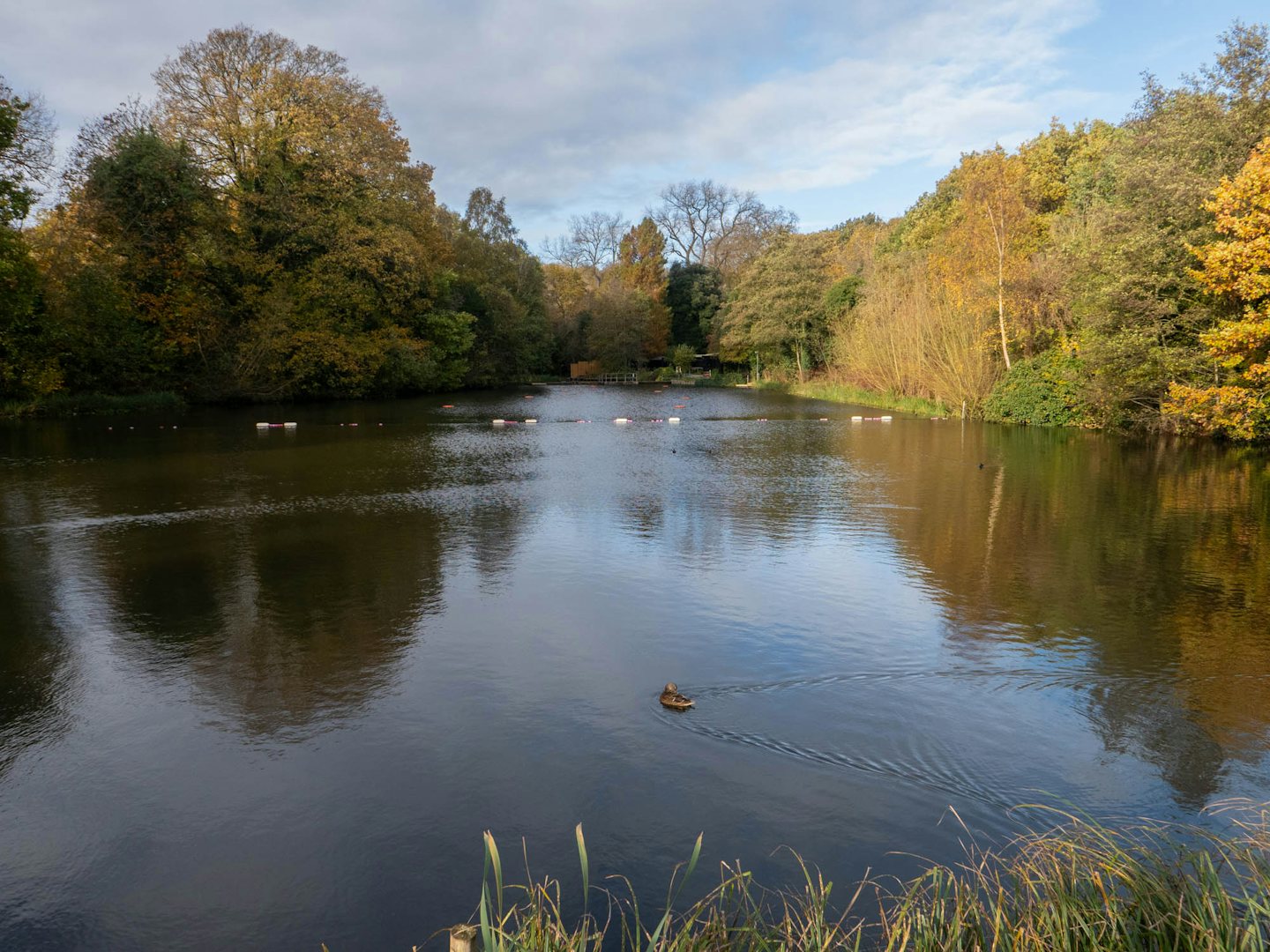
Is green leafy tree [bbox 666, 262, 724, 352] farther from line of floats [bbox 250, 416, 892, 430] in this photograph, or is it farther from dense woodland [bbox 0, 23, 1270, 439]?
line of floats [bbox 250, 416, 892, 430]

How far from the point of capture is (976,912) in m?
2.74

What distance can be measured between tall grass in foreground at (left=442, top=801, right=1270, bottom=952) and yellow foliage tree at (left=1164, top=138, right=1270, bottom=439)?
14.1 meters

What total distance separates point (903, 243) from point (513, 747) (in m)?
43.1

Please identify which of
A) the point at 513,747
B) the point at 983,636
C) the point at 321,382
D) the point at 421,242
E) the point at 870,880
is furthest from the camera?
the point at 421,242

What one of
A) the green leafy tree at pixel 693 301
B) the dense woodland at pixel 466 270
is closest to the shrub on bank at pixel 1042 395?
the dense woodland at pixel 466 270

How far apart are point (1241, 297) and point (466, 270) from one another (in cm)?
4215

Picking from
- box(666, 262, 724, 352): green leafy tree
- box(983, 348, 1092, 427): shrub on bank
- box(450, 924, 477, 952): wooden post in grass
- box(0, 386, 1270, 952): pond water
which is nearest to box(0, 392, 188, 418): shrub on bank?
box(0, 386, 1270, 952): pond water

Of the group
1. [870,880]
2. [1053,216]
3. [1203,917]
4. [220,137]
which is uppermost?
[220,137]

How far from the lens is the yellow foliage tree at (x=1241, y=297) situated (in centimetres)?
1397

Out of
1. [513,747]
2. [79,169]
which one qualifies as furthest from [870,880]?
[79,169]

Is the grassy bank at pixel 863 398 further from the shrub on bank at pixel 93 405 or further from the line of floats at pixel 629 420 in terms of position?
the shrub on bank at pixel 93 405

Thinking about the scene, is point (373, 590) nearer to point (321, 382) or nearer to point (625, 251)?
point (321, 382)

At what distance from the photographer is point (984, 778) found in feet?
14.5

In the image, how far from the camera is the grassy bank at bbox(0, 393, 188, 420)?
24.6 m
